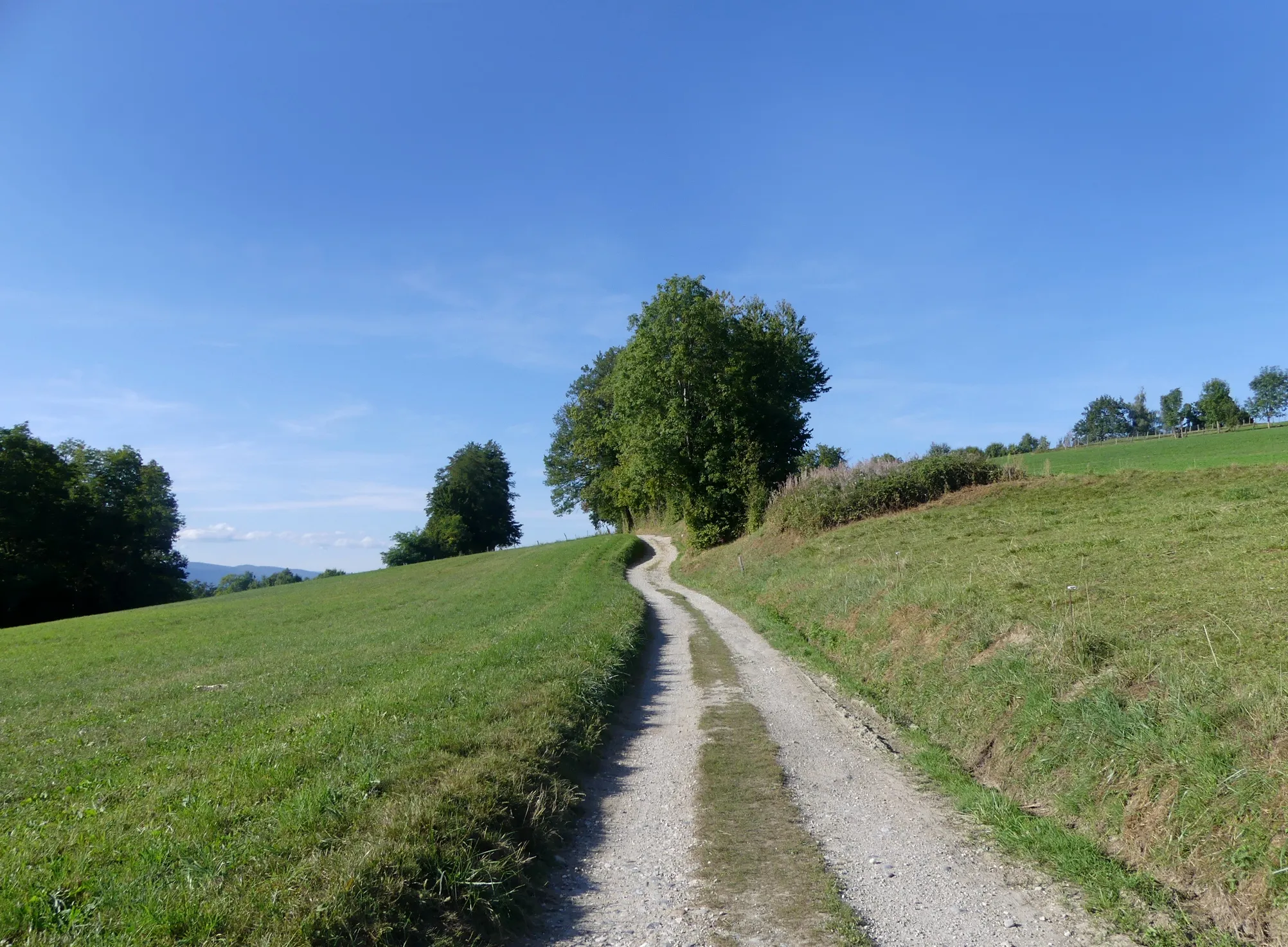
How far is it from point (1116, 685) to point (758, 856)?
435 cm

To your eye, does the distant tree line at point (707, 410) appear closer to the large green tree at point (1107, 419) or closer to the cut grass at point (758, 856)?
the cut grass at point (758, 856)

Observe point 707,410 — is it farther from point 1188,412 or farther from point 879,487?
point 1188,412

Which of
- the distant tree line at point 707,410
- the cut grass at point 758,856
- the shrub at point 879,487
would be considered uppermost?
the distant tree line at point 707,410

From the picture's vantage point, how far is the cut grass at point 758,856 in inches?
197

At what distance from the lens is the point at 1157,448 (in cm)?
5278

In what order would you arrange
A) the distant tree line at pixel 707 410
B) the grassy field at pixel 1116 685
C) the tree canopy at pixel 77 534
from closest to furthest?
1. the grassy field at pixel 1116 685
2. the distant tree line at pixel 707 410
3. the tree canopy at pixel 77 534

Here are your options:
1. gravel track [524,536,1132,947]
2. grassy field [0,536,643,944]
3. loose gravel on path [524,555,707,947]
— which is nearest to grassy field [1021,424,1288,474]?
gravel track [524,536,1132,947]

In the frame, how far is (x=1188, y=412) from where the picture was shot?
123m

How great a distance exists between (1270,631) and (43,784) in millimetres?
13855

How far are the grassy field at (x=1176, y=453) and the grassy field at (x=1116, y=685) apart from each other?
17.5 metres

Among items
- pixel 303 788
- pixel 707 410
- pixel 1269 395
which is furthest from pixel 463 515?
pixel 1269 395

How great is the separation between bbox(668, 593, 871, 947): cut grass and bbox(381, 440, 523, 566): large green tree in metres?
89.1

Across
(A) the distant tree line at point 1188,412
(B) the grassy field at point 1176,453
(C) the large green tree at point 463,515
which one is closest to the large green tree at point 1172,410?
(A) the distant tree line at point 1188,412

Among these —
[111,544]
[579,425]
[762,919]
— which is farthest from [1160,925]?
[111,544]
